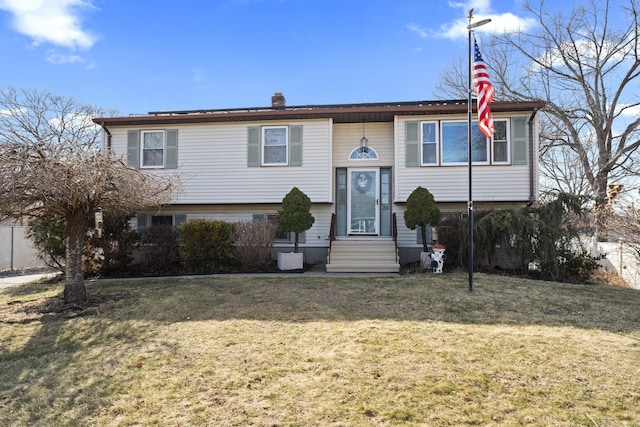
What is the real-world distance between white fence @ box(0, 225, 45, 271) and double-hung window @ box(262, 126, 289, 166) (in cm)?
936

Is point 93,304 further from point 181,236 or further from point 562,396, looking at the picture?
point 562,396

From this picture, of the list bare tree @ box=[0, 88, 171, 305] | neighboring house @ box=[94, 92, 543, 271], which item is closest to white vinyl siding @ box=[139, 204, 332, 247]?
neighboring house @ box=[94, 92, 543, 271]

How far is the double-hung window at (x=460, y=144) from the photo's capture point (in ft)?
39.0

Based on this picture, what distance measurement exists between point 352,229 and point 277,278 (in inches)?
161

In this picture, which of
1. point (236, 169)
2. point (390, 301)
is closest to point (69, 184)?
point (390, 301)

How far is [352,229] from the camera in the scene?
1297 cm

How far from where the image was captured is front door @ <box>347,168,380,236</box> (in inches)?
509

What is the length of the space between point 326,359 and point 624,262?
35.5ft

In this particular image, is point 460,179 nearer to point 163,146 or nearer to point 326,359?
point 326,359

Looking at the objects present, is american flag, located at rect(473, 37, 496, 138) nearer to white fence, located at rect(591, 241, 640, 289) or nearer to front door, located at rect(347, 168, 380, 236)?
front door, located at rect(347, 168, 380, 236)

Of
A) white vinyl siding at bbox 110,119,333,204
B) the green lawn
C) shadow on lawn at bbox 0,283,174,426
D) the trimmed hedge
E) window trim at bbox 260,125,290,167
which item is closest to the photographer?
the green lawn

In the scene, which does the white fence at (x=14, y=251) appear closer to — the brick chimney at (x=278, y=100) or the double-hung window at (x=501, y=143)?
the brick chimney at (x=278, y=100)

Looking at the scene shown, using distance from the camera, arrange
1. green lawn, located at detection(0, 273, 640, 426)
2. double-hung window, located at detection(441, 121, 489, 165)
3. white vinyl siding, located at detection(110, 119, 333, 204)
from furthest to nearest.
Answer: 1. white vinyl siding, located at detection(110, 119, 333, 204)
2. double-hung window, located at detection(441, 121, 489, 165)
3. green lawn, located at detection(0, 273, 640, 426)

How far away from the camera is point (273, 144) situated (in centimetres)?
1276
